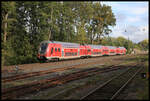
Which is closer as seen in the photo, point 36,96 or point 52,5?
point 36,96

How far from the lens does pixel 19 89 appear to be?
10758mm

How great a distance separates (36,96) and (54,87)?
2267 mm

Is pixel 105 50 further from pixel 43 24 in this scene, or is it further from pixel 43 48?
pixel 43 48

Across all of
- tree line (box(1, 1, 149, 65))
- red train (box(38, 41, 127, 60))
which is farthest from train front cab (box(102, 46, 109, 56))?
tree line (box(1, 1, 149, 65))

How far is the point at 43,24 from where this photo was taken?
126 ft

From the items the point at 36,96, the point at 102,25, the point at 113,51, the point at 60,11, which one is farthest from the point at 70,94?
the point at 102,25

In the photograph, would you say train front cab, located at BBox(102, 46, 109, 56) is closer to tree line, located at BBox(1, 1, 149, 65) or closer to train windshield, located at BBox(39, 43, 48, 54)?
tree line, located at BBox(1, 1, 149, 65)

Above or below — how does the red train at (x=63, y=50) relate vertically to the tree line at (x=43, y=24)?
below

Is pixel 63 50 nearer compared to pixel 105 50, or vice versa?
pixel 63 50

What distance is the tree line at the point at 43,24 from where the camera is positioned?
1090 inches

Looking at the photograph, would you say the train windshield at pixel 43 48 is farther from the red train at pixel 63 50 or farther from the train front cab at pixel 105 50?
the train front cab at pixel 105 50

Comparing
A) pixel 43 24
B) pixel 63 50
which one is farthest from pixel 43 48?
pixel 43 24

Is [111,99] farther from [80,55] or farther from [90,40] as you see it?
[90,40]

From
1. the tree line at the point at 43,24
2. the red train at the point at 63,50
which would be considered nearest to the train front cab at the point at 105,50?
the red train at the point at 63,50
